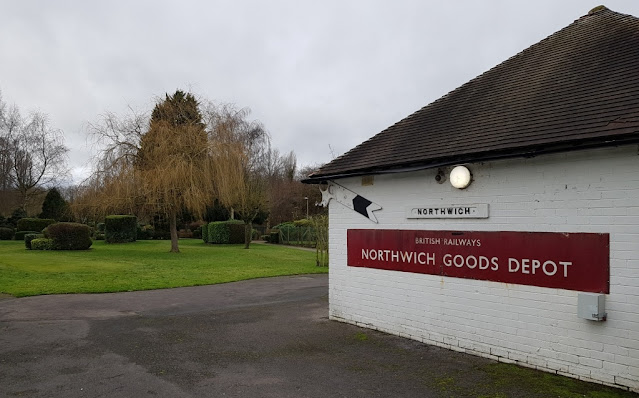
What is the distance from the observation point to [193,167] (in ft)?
70.2

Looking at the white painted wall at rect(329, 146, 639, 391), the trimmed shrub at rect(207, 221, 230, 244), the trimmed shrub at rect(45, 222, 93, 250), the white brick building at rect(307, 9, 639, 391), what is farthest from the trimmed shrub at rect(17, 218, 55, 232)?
the white painted wall at rect(329, 146, 639, 391)

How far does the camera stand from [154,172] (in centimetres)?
2100

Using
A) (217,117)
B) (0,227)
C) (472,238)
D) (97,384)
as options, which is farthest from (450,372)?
(0,227)

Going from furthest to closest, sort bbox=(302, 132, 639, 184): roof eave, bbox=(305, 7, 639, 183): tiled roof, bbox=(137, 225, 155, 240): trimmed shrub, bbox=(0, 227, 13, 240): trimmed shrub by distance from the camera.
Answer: bbox=(137, 225, 155, 240): trimmed shrub, bbox=(0, 227, 13, 240): trimmed shrub, bbox=(305, 7, 639, 183): tiled roof, bbox=(302, 132, 639, 184): roof eave

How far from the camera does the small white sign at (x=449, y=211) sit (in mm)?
6098

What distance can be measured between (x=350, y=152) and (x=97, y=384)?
5.51m

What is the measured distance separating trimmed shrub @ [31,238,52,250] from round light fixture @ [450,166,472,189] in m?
24.5

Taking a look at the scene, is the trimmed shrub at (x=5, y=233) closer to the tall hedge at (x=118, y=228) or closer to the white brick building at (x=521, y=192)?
the tall hedge at (x=118, y=228)

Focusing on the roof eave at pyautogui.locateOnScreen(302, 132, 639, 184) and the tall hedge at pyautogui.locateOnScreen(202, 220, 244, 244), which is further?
the tall hedge at pyautogui.locateOnScreen(202, 220, 244, 244)

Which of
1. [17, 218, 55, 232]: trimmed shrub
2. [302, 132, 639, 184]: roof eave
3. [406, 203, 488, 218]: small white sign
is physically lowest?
[17, 218, 55, 232]: trimmed shrub

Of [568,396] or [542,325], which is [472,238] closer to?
[542,325]

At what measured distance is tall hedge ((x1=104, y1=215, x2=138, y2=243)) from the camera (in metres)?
31.4

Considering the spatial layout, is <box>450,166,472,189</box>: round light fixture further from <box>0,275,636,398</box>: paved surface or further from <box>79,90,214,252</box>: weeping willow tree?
<box>79,90,214,252</box>: weeping willow tree

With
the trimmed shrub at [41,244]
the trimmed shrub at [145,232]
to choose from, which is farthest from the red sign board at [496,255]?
the trimmed shrub at [145,232]
